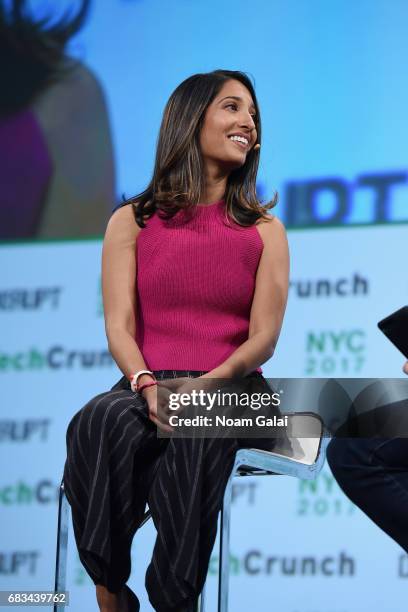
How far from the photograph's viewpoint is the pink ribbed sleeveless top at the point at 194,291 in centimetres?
200

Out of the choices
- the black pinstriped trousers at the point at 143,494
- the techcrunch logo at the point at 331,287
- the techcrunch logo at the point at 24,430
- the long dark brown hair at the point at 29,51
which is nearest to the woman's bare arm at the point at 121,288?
the black pinstriped trousers at the point at 143,494

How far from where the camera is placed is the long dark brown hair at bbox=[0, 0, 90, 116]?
130 inches

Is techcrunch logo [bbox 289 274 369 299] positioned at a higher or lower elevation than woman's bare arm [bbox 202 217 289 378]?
higher

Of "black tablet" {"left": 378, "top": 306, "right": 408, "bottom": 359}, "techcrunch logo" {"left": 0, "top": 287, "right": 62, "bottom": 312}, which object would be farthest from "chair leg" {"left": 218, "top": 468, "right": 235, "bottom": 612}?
"techcrunch logo" {"left": 0, "top": 287, "right": 62, "bottom": 312}

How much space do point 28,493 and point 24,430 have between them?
20 cm

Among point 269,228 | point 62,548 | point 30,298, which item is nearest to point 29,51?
point 30,298

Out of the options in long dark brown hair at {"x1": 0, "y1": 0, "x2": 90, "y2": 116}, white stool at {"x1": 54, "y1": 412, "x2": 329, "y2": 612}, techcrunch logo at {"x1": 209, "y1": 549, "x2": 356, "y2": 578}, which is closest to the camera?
white stool at {"x1": 54, "y1": 412, "x2": 329, "y2": 612}

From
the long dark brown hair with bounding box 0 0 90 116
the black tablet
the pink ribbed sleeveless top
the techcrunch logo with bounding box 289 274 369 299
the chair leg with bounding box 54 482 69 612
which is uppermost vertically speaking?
the long dark brown hair with bounding box 0 0 90 116

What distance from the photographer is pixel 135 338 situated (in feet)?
6.81

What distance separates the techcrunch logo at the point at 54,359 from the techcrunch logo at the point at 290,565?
2.32 ft

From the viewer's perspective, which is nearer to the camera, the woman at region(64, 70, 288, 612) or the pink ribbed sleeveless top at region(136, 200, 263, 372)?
the woman at region(64, 70, 288, 612)

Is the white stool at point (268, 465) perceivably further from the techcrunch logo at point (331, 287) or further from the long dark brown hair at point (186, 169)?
the techcrunch logo at point (331, 287)

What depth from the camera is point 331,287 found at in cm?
288

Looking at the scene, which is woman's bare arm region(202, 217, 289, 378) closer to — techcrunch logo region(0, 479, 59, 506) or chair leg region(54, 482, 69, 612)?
chair leg region(54, 482, 69, 612)
